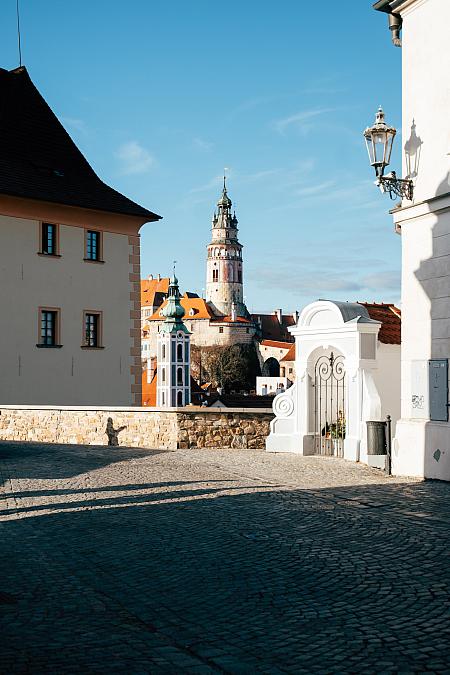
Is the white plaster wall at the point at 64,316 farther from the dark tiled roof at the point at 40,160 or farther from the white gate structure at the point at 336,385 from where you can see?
the white gate structure at the point at 336,385

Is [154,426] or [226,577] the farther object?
[154,426]

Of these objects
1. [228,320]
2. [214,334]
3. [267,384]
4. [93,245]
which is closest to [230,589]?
[93,245]

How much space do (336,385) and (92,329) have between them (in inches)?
567

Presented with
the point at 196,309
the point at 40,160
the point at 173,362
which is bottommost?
the point at 173,362

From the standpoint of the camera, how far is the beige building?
28078 mm

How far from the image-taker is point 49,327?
95.8 feet

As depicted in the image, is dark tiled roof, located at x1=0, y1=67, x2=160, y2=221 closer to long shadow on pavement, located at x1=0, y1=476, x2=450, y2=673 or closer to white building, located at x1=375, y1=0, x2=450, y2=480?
white building, located at x1=375, y1=0, x2=450, y2=480

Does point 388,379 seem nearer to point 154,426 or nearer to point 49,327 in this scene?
point 154,426

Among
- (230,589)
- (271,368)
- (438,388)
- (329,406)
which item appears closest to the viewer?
(230,589)

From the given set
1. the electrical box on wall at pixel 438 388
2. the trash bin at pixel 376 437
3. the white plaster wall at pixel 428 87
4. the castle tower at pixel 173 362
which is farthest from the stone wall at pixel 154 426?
the castle tower at pixel 173 362

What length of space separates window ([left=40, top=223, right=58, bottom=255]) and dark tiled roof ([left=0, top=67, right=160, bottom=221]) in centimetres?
100

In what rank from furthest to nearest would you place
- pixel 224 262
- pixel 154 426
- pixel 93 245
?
pixel 224 262 → pixel 93 245 → pixel 154 426

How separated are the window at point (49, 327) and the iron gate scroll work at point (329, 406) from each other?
43.5ft

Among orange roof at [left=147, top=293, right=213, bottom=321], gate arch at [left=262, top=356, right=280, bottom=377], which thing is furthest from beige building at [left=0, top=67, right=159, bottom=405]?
orange roof at [left=147, top=293, right=213, bottom=321]
